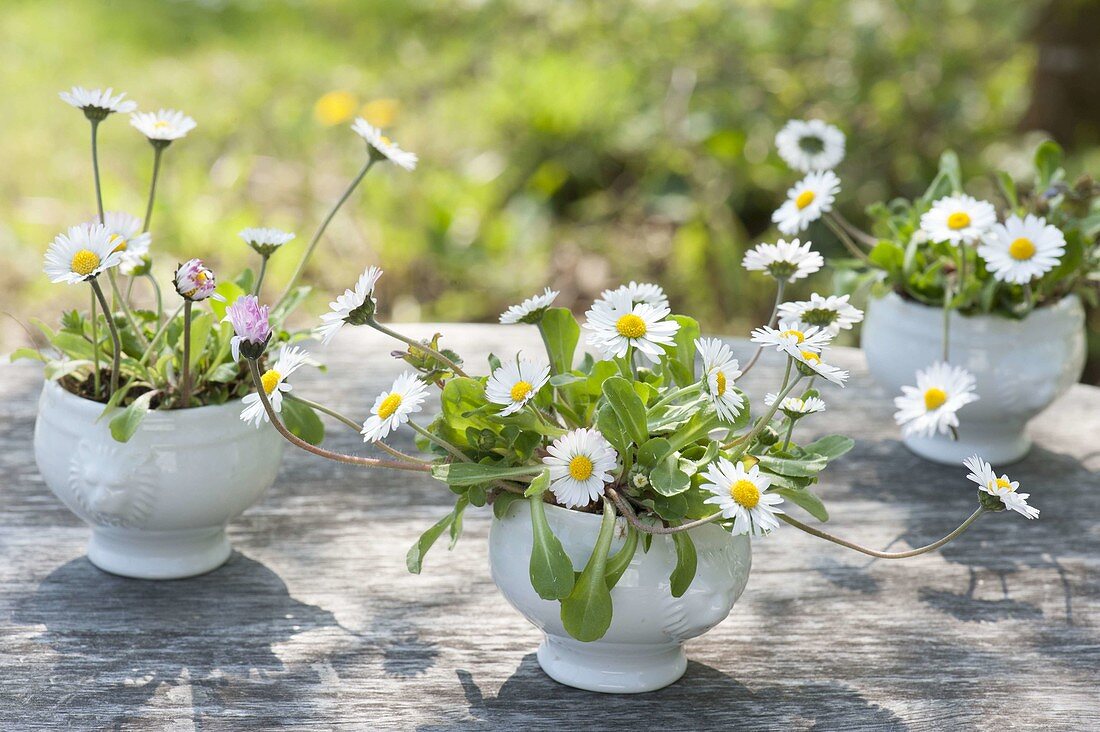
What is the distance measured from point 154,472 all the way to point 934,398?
0.61m

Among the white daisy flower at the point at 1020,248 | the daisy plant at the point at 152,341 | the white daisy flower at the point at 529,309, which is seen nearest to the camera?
the white daisy flower at the point at 529,309

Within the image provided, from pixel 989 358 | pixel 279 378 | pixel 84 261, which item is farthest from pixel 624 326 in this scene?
pixel 989 358

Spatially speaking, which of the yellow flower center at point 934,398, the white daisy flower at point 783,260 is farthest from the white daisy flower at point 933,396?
the white daisy flower at point 783,260

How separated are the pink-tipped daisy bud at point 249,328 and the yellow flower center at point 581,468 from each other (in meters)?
0.22

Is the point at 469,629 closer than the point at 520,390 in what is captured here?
No

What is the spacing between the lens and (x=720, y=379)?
32.4 inches

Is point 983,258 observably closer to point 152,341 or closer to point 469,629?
point 469,629

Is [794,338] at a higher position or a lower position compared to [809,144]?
lower

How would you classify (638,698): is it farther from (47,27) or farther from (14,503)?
(47,27)

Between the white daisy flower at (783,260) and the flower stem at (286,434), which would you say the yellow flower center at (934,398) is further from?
the flower stem at (286,434)

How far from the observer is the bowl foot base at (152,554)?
104 cm

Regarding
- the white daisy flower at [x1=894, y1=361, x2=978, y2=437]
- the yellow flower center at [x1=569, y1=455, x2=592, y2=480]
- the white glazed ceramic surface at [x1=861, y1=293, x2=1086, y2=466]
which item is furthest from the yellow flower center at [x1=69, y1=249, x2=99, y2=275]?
the white glazed ceramic surface at [x1=861, y1=293, x2=1086, y2=466]

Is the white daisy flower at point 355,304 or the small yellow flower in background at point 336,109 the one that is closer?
the white daisy flower at point 355,304

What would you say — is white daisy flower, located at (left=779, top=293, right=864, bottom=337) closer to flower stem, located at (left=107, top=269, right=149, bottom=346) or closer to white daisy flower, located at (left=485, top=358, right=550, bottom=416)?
white daisy flower, located at (left=485, top=358, right=550, bottom=416)
